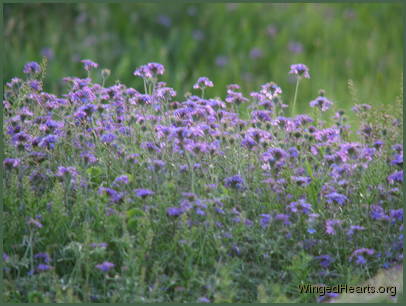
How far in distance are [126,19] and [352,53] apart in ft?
9.88

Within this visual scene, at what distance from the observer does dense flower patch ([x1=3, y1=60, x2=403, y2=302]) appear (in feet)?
9.75

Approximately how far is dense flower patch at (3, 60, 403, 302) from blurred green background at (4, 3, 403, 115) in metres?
3.63

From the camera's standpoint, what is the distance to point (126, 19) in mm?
8617

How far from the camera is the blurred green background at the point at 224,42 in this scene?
776cm

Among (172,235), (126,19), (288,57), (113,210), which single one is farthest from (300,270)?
(126,19)

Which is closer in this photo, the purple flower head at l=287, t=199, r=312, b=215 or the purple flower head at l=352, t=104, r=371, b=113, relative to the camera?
the purple flower head at l=287, t=199, r=312, b=215

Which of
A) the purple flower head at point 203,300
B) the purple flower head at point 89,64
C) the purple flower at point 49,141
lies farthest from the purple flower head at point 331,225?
the purple flower head at point 89,64

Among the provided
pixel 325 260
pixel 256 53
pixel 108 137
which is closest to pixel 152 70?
pixel 108 137

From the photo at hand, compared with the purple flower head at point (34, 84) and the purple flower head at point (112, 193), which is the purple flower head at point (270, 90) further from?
the purple flower head at point (34, 84)

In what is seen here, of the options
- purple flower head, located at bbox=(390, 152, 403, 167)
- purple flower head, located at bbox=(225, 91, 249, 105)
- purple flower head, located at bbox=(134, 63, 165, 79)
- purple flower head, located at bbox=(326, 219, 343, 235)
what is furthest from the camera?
purple flower head, located at bbox=(225, 91, 249, 105)

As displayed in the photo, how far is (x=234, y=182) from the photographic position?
3.33 m

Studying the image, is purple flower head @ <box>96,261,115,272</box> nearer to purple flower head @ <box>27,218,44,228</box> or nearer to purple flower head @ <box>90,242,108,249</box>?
purple flower head @ <box>90,242,108,249</box>

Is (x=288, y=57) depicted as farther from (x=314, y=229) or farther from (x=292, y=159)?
(x=314, y=229)

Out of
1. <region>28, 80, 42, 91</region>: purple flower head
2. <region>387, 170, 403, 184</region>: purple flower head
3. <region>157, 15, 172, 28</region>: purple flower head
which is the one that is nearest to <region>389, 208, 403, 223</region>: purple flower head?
<region>387, 170, 403, 184</region>: purple flower head
